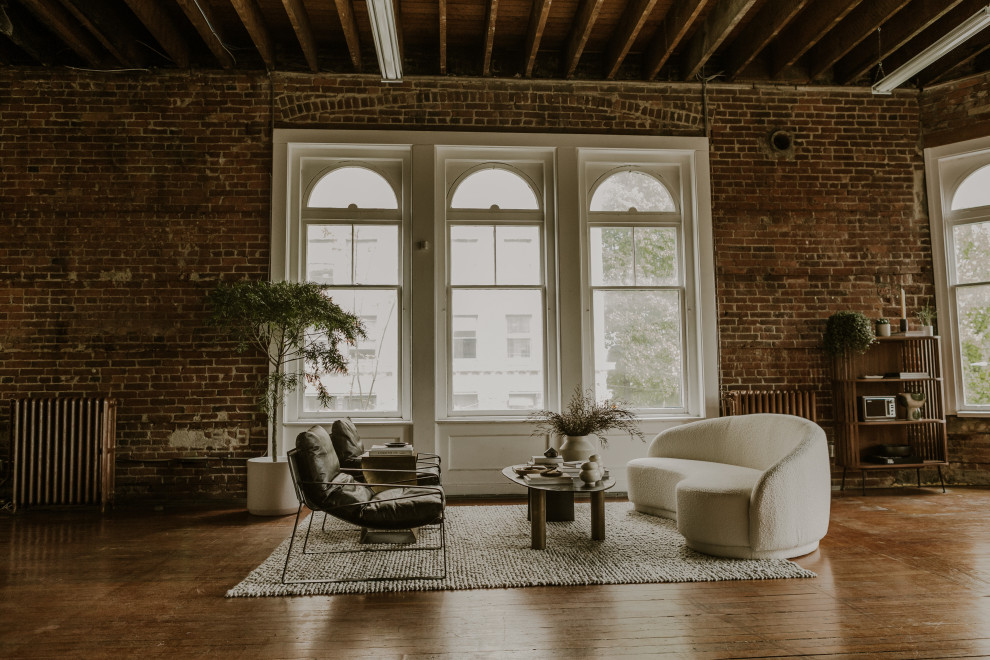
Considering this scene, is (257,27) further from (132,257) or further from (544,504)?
(544,504)

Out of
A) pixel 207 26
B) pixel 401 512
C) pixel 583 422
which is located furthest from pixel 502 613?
pixel 207 26

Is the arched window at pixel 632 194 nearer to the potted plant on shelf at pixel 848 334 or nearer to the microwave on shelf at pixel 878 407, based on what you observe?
the potted plant on shelf at pixel 848 334

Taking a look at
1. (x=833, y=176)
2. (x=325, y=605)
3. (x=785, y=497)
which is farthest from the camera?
(x=833, y=176)

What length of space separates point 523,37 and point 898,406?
5.39m

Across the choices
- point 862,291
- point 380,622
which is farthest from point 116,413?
point 862,291

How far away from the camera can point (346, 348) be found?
20.9 ft

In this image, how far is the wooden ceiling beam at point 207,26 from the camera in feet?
17.5

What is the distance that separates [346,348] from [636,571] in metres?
3.70

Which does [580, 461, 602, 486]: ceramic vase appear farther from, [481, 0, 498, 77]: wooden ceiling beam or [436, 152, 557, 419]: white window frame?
[481, 0, 498, 77]: wooden ceiling beam

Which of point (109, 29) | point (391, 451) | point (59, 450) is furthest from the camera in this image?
point (109, 29)

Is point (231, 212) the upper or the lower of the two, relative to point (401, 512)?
upper

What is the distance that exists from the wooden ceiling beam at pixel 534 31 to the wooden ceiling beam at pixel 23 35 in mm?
4597

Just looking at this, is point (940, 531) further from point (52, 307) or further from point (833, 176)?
point (52, 307)

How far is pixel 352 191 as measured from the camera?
659 centimetres
